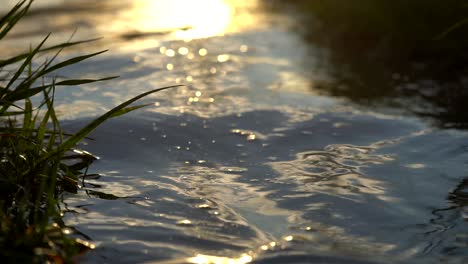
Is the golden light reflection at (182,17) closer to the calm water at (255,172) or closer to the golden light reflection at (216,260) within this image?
the calm water at (255,172)

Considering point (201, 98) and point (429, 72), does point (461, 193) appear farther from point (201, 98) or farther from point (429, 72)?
point (429, 72)

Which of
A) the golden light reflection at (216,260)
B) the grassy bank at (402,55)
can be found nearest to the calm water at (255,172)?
the golden light reflection at (216,260)

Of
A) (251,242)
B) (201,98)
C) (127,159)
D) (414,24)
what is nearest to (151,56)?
(201,98)

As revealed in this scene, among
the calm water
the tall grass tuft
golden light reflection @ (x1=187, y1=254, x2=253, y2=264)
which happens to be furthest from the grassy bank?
the tall grass tuft

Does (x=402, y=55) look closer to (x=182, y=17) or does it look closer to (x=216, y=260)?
(x=182, y=17)

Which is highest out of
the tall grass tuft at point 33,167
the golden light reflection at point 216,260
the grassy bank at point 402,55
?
the grassy bank at point 402,55

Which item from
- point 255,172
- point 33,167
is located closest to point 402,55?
point 255,172

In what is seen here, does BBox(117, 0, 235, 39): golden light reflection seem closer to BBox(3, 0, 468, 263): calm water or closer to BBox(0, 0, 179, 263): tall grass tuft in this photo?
BBox(3, 0, 468, 263): calm water
